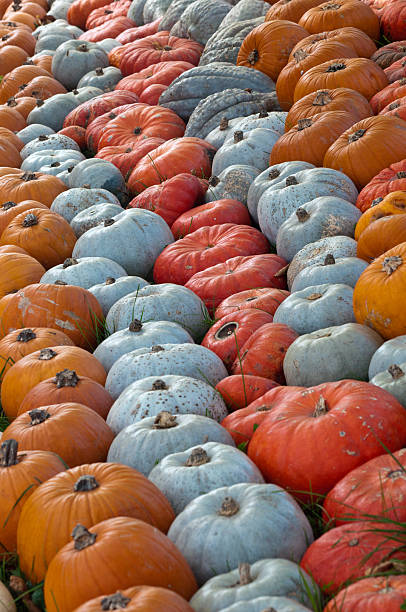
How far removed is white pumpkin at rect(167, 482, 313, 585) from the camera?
254cm

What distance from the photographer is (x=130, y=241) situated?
5871mm

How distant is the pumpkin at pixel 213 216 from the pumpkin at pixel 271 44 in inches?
90.9

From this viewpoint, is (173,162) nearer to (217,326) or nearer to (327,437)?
(217,326)

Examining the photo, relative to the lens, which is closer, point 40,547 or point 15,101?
point 40,547

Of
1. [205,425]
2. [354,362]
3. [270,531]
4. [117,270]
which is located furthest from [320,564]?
[117,270]

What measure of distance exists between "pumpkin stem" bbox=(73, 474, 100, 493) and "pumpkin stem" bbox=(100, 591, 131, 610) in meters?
0.67

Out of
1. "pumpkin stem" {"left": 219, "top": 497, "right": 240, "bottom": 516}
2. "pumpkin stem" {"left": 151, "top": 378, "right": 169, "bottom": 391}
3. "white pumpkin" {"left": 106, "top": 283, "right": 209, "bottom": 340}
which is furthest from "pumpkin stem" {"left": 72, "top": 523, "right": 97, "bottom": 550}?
"white pumpkin" {"left": 106, "top": 283, "right": 209, "bottom": 340}

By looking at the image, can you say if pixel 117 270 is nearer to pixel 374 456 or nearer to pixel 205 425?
pixel 205 425

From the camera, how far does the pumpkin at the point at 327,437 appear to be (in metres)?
2.98

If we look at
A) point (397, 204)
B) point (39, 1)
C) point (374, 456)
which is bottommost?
point (374, 456)

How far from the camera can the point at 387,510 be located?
98.3 inches

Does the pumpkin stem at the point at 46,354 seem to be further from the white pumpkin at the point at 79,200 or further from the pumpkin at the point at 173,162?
the pumpkin at the point at 173,162

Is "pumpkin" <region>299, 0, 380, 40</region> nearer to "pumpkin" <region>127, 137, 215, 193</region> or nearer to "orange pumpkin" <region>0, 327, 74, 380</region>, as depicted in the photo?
"pumpkin" <region>127, 137, 215, 193</region>

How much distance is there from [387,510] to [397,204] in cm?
227
